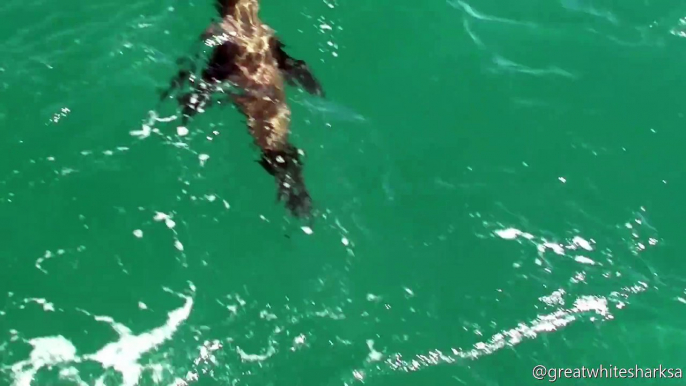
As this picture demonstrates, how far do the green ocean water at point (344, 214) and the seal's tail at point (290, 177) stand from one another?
20 centimetres

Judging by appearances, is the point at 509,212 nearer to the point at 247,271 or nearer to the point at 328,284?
the point at 328,284

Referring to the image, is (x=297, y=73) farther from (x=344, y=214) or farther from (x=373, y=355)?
(x=373, y=355)

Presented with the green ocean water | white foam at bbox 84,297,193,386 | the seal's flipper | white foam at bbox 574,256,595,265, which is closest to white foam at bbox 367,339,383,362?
→ the green ocean water

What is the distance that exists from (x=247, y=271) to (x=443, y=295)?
2472 mm

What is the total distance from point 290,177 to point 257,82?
162 cm

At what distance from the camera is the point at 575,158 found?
33.0ft

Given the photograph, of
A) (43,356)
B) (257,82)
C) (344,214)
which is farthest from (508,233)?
(43,356)

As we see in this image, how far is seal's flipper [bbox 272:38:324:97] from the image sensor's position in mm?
10188

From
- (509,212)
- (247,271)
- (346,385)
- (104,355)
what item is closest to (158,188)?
(247,271)

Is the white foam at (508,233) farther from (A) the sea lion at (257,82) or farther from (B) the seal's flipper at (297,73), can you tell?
(B) the seal's flipper at (297,73)

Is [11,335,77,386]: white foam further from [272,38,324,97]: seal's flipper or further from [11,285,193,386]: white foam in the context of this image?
[272,38,324,97]: seal's flipper

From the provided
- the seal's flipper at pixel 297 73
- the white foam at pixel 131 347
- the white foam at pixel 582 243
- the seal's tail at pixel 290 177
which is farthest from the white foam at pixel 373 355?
the seal's flipper at pixel 297 73

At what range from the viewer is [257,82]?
9.86m

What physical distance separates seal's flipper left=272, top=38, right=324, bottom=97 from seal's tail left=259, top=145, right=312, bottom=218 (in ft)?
3.90
